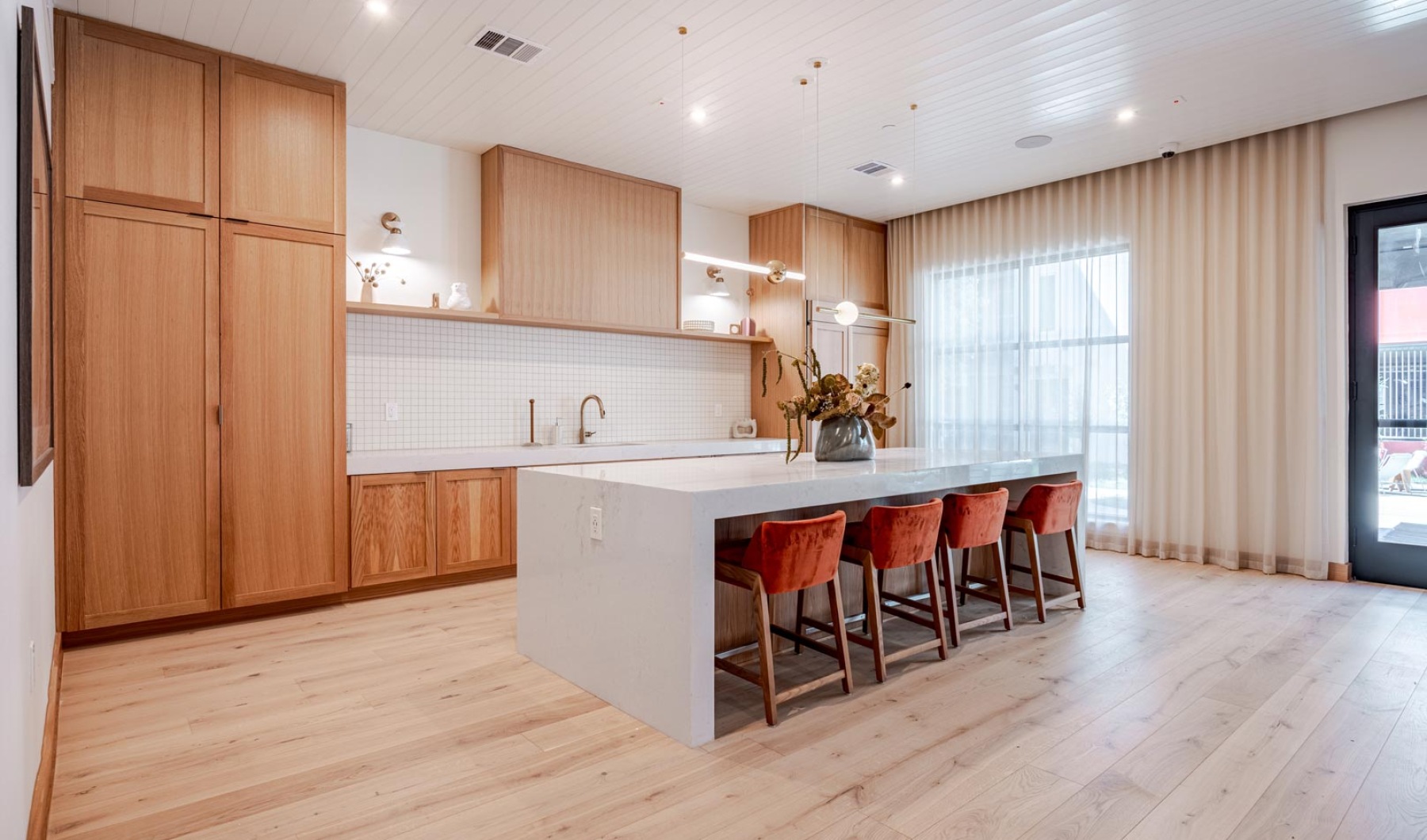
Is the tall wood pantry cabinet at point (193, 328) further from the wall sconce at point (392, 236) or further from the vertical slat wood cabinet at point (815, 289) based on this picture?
the vertical slat wood cabinet at point (815, 289)

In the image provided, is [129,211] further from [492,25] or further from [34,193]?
[34,193]

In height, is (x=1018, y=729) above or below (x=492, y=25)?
below

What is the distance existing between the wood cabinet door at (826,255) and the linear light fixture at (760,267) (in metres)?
0.17

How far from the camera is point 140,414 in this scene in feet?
11.8

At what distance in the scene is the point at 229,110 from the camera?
3.82 metres

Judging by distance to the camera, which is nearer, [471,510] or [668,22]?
[668,22]

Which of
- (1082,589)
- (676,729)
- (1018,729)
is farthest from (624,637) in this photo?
(1082,589)

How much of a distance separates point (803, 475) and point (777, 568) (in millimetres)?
510

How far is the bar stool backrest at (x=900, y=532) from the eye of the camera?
9.96 ft

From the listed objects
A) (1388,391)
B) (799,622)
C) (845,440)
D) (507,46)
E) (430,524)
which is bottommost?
(799,622)

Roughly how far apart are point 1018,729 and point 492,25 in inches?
145

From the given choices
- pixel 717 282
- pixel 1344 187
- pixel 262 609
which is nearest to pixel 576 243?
pixel 717 282

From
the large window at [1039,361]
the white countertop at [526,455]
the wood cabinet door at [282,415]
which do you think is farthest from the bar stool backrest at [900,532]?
the wood cabinet door at [282,415]

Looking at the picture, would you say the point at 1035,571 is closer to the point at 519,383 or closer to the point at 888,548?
the point at 888,548
